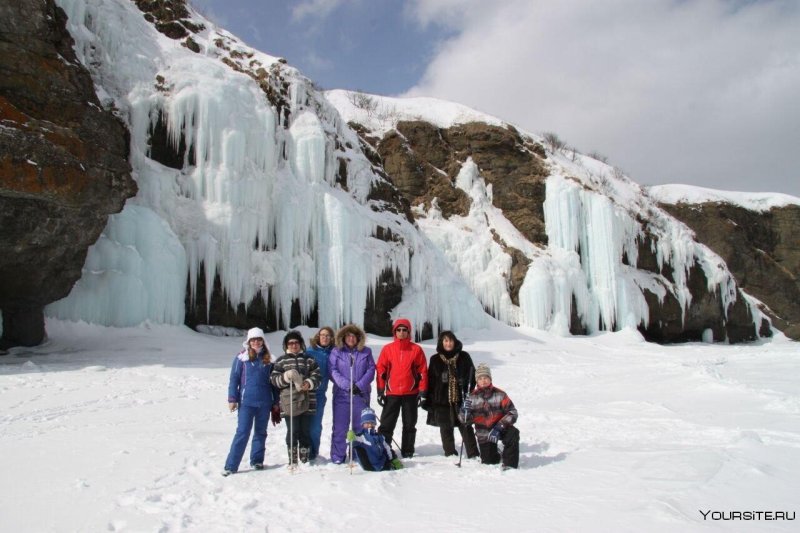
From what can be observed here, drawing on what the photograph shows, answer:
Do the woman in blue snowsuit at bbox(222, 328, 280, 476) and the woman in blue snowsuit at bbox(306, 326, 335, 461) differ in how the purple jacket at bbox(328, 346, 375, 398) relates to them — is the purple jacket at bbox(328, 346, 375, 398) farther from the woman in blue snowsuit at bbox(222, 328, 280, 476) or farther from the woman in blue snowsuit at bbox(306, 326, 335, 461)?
the woman in blue snowsuit at bbox(222, 328, 280, 476)

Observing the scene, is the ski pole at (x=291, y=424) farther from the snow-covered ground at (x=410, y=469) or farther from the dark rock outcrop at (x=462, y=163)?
the dark rock outcrop at (x=462, y=163)

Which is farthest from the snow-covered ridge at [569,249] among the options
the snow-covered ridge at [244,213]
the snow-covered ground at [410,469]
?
the snow-covered ground at [410,469]

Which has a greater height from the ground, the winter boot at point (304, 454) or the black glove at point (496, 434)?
the black glove at point (496, 434)

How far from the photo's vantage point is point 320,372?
207 inches

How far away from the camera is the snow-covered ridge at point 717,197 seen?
43.3 meters

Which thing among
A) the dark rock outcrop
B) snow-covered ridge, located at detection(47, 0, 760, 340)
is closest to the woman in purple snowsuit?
snow-covered ridge, located at detection(47, 0, 760, 340)

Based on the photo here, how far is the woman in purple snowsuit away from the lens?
5.18 meters

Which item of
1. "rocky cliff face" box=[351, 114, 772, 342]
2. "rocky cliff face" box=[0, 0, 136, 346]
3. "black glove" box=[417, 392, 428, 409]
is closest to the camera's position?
"black glove" box=[417, 392, 428, 409]

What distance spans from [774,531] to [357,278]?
15565 mm

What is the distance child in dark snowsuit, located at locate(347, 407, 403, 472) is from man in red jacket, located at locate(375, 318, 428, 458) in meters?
0.52

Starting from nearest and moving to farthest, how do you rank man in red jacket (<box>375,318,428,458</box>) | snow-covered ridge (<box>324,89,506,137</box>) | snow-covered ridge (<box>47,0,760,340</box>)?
man in red jacket (<box>375,318,428,458</box>) → snow-covered ridge (<box>47,0,760,340</box>) → snow-covered ridge (<box>324,89,506,137</box>)

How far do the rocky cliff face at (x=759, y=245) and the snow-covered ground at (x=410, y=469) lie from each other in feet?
124

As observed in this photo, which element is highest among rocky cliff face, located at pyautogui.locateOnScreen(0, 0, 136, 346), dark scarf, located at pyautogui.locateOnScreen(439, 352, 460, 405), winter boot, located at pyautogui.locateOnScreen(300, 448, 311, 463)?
rocky cliff face, located at pyautogui.locateOnScreen(0, 0, 136, 346)

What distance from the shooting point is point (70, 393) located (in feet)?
26.2
